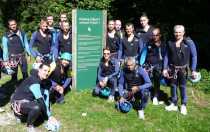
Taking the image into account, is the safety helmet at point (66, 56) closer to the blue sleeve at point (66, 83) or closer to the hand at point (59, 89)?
the blue sleeve at point (66, 83)

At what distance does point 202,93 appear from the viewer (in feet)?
40.9

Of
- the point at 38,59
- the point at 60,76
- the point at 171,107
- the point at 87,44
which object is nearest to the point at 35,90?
the point at 60,76

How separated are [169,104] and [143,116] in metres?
1.22

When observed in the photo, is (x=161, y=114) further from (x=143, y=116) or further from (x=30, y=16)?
(x=30, y=16)

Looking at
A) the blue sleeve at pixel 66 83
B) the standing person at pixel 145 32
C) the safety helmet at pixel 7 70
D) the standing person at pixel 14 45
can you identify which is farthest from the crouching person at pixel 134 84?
the safety helmet at pixel 7 70

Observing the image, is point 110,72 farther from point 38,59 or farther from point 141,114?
point 38,59

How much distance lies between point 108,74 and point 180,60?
6.95 ft

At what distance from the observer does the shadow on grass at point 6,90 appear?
1128 centimetres

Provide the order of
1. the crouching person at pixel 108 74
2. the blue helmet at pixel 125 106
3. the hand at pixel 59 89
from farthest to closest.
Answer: the crouching person at pixel 108 74 → the hand at pixel 59 89 → the blue helmet at pixel 125 106

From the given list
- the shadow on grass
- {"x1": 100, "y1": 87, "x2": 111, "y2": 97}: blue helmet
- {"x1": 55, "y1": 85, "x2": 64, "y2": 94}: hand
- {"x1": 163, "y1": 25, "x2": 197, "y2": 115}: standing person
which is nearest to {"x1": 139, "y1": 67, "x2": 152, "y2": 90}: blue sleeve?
{"x1": 163, "y1": 25, "x2": 197, "y2": 115}: standing person

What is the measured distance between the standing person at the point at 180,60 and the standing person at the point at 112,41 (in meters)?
1.78

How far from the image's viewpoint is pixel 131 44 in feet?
37.0

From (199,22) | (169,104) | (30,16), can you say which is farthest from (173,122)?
(30,16)

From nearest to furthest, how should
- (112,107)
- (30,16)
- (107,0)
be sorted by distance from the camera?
(112,107), (107,0), (30,16)
